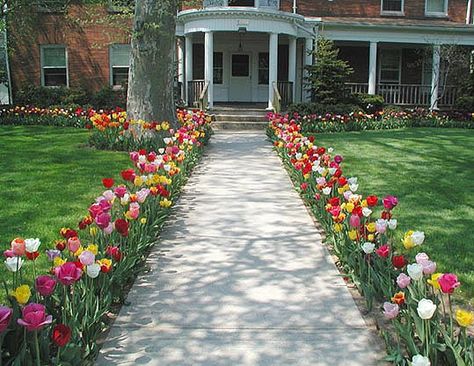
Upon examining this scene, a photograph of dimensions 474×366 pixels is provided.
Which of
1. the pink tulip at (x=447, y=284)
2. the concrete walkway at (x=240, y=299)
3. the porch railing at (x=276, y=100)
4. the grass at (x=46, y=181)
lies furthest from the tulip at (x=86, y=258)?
the porch railing at (x=276, y=100)

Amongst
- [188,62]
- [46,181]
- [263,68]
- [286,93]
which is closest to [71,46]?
[188,62]

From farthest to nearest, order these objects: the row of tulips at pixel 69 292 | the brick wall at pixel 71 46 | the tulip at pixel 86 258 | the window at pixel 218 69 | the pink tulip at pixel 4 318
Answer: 1. the window at pixel 218 69
2. the brick wall at pixel 71 46
3. the tulip at pixel 86 258
4. the row of tulips at pixel 69 292
5. the pink tulip at pixel 4 318

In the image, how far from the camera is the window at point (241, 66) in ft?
77.7

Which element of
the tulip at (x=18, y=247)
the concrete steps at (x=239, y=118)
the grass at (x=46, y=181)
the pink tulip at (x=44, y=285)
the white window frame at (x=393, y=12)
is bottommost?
the grass at (x=46, y=181)

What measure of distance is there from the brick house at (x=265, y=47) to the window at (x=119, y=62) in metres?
0.04

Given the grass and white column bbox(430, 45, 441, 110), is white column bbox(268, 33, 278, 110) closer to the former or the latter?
white column bbox(430, 45, 441, 110)

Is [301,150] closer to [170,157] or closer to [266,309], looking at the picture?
[170,157]

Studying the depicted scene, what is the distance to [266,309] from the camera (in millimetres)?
4371

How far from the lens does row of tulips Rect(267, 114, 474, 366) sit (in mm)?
3156

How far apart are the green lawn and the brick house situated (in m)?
6.31

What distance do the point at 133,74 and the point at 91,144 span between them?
1.87m

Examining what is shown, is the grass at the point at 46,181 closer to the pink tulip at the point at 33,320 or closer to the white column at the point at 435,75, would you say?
the pink tulip at the point at 33,320

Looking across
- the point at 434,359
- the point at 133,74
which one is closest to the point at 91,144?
the point at 133,74

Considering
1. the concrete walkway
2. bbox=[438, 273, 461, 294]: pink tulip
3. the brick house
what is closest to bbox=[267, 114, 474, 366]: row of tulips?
bbox=[438, 273, 461, 294]: pink tulip
